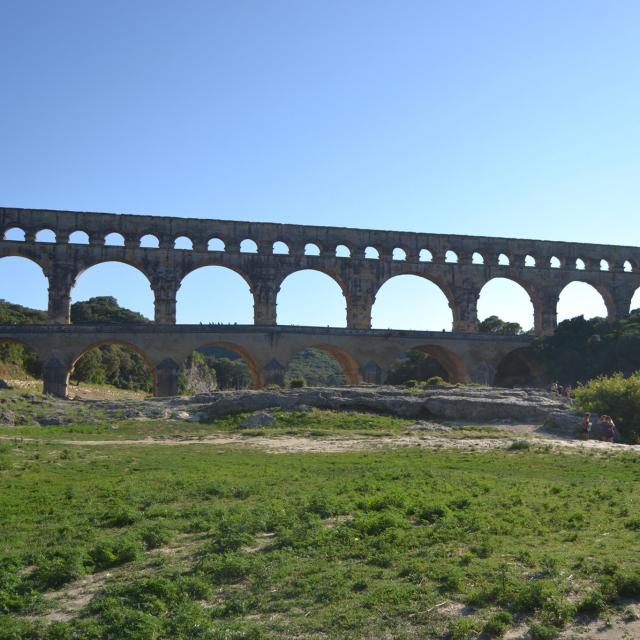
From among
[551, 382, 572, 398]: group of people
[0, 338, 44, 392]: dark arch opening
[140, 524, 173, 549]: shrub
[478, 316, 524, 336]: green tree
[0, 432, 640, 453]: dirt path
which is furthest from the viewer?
[478, 316, 524, 336]: green tree

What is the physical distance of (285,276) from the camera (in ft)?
146

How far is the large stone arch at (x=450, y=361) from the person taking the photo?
42.3m

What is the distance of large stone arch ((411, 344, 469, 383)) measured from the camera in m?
42.3

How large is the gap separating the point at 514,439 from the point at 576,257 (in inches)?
1276

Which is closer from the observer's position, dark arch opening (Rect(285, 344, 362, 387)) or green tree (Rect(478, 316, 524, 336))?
green tree (Rect(478, 316, 524, 336))

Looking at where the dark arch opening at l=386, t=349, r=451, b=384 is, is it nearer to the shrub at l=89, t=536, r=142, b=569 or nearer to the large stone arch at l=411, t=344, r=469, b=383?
the large stone arch at l=411, t=344, r=469, b=383

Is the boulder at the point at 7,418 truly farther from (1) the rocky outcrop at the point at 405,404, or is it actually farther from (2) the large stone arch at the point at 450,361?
(2) the large stone arch at the point at 450,361

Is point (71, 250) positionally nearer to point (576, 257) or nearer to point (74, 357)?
point (74, 357)

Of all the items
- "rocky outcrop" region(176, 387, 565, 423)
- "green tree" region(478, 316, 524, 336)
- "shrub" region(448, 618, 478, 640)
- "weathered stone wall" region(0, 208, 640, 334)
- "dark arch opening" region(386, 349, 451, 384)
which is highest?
"weathered stone wall" region(0, 208, 640, 334)

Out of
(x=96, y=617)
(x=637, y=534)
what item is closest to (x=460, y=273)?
(x=637, y=534)

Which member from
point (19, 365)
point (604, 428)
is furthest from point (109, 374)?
point (604, 428)

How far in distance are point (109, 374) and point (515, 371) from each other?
99.6 ft

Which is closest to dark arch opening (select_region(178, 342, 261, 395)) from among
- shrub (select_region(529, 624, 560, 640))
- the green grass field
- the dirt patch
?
the dirt patch

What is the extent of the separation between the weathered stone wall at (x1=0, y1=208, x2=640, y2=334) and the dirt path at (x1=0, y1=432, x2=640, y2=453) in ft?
76.9
